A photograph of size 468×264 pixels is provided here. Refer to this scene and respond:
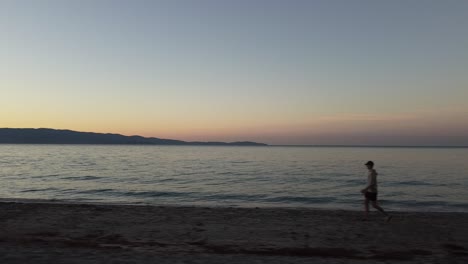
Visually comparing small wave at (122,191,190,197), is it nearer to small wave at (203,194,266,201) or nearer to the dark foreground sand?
small wave at (203,194,266,201)

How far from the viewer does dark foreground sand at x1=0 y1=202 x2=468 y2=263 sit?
8484 millimetres

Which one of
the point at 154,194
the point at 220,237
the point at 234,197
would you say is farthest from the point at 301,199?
the point at 220,237

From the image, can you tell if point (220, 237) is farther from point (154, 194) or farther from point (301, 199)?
point (154, 194)

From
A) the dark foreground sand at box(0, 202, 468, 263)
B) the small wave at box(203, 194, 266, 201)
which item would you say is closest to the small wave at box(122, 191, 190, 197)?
the small wave at box(203, 194, 266, 201)

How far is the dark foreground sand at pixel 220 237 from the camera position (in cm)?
848

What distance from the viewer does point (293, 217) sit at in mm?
14570

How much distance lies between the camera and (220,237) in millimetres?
11000

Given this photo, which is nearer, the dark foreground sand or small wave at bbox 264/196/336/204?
the dark foreground sand

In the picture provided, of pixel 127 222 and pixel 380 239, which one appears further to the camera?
pixel 127 222

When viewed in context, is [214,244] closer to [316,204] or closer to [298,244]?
[298,244]

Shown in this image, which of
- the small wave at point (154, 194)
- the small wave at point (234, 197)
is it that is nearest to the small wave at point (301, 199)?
the small wave at point (234, 197)

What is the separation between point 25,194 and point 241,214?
1851 centimetres

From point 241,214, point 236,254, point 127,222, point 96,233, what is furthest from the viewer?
point 241,214

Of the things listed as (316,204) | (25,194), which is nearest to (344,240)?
(316,204)
